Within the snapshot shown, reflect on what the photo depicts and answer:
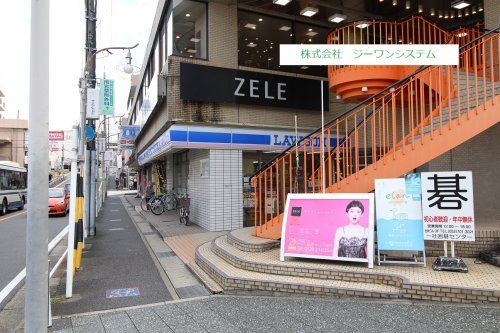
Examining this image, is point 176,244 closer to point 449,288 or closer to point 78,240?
point 78,240

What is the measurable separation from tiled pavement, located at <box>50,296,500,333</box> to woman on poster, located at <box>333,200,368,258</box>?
864mm

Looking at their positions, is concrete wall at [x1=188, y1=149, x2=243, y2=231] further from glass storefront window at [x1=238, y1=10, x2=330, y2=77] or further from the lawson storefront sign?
glass storefront window at [x1=238, y1=10, x2=330, y2=77]

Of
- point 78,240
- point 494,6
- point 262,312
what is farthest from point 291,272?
point 494,6

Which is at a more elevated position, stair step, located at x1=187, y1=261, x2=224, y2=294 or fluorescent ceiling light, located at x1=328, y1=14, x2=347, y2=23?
fluorescent ceiling light, located at x1=328, y1=14, x2=347, y2=23

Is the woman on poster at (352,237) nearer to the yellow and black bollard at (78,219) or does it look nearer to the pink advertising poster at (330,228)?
the pink advertising poster at (330,228)

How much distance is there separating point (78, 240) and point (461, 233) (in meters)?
6.87

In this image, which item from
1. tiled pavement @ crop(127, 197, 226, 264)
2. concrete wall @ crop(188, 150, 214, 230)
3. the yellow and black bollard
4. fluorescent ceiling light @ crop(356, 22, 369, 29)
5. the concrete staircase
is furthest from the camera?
concrete wall @ crop(188, 150, 214, 230)

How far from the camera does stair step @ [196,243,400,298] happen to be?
543cm

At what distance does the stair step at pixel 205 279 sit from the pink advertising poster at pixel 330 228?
1.23 metres

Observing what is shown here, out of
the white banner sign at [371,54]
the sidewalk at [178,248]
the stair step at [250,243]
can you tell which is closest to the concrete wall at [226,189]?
the sidewalk at [178,248]

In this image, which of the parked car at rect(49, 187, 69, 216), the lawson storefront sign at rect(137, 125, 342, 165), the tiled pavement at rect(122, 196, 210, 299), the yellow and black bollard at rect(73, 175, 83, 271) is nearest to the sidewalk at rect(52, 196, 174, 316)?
the tiled pavement at rect(122, 196, 210, 299)

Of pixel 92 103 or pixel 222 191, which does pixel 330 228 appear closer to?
pixel 222 191

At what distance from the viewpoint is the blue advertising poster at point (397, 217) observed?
6.05m

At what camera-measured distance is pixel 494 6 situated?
8.91 m
